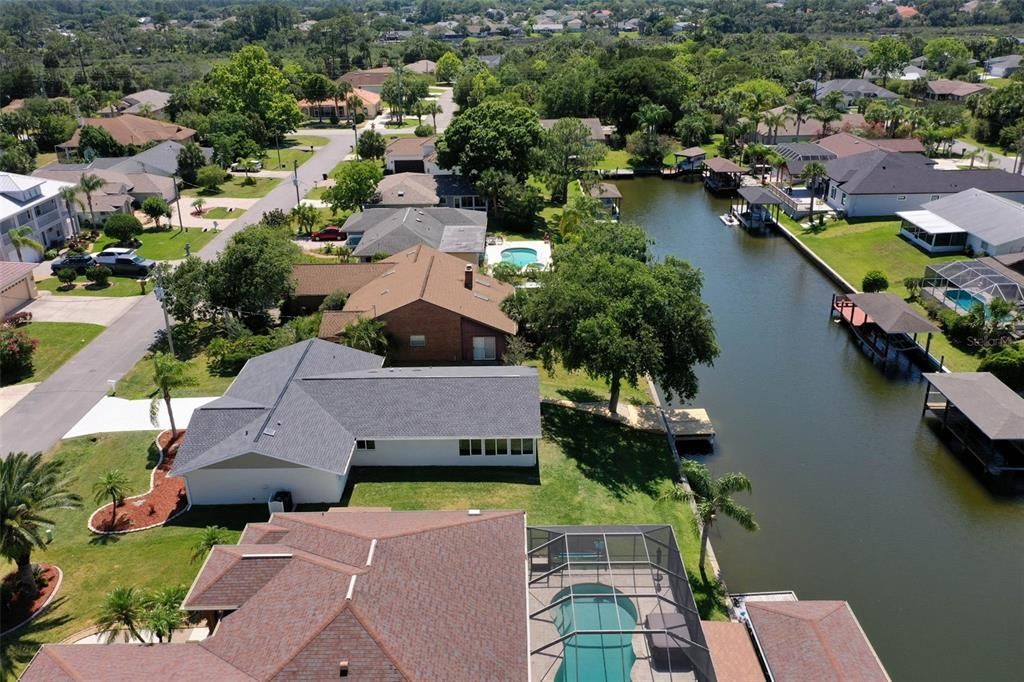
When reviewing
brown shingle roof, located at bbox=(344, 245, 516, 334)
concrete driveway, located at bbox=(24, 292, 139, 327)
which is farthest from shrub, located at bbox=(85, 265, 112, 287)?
brown shingle roof, located at bbox=(344, 245, 516, 334)

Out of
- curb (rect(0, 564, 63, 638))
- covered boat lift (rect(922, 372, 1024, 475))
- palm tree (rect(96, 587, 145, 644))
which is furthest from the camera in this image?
covered boat lift (rect(922, 372, 1024, 475))

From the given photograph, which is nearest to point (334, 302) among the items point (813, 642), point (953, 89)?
point (813, 642)

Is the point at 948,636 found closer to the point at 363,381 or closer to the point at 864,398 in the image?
the point at 864,398

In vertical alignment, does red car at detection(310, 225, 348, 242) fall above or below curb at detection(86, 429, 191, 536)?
above

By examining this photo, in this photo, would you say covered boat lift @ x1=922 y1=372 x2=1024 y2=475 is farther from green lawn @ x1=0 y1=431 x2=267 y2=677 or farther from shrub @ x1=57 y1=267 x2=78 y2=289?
shrub @ x1=57 y1=267 x2=78 y2=289

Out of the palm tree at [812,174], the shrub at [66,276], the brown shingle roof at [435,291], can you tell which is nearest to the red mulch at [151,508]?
the brown shingle roof at [435,291]

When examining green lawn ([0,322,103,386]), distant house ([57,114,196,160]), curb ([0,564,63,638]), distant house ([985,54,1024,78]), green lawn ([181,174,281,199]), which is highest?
distant house ([985,54,1024,78])

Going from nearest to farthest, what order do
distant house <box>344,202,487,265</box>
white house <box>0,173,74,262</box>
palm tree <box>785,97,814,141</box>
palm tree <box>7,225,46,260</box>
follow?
palm tree <box>7,225,46,260</box> → white house <box>0,173,74,262</box> → distant house <box>344,202,487,265</box> → palm tree <box>785,97,814,141</box>

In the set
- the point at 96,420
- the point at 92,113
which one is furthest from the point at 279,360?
the point at 92,113
